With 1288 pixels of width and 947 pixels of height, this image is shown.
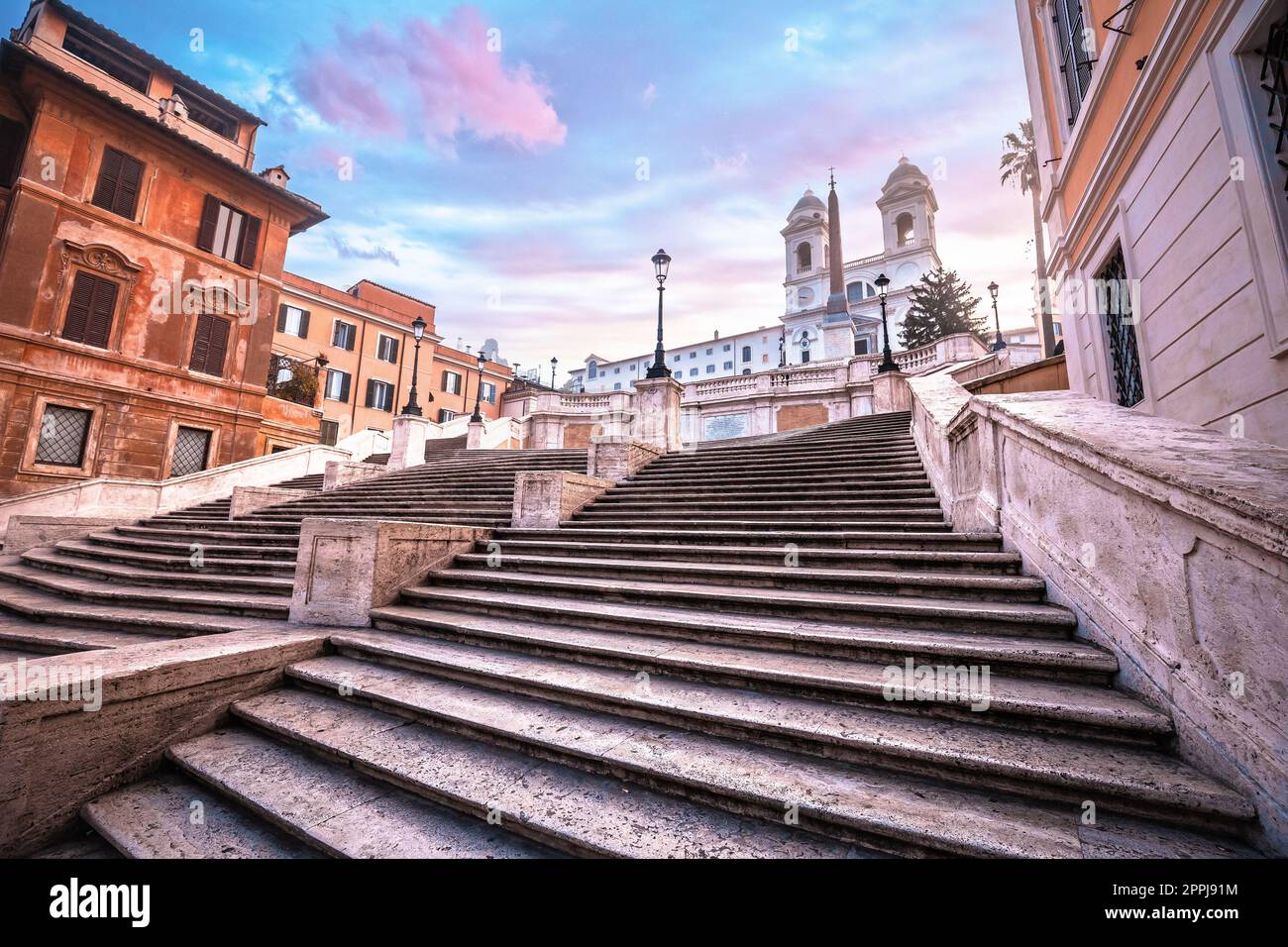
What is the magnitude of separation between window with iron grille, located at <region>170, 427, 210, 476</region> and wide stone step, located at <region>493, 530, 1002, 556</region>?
636 inches

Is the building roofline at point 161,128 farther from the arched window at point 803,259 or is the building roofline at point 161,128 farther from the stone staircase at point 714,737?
the arched window at point 803,259

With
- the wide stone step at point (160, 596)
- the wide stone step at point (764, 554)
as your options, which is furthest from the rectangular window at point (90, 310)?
the wide stone step at point (764, 554)

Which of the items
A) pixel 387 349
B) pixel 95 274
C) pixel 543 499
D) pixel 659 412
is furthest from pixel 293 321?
pixel 543 499

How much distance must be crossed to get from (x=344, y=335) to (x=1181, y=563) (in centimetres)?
3768

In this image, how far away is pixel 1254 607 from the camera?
2.11 meters

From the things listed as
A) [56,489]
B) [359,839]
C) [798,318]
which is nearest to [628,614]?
[359,839]

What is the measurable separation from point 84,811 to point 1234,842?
5.65m

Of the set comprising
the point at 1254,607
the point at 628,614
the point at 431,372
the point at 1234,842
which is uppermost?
the point at 431,372

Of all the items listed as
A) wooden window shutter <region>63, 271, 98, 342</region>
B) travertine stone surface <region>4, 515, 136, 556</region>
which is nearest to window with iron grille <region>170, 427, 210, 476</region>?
wooden window shutter <region>63, 271, 98, 342</region>

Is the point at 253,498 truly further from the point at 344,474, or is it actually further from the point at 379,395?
the point at 379,395

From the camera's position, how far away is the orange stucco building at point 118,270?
14602 millimetres
